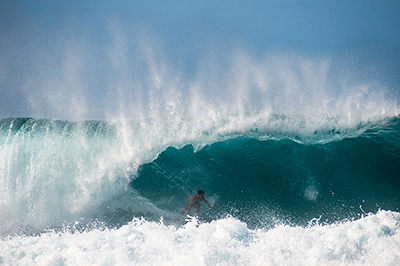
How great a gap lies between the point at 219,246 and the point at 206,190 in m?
2.68

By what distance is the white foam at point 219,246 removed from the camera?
386cm

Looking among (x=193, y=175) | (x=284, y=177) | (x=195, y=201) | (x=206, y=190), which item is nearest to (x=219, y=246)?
(x=195, y=201)

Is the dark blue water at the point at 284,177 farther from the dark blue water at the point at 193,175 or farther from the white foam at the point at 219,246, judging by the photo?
the white foam at the point at 219,246

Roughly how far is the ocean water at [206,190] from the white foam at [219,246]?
2 cm

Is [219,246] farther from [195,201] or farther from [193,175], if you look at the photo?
[193,175]

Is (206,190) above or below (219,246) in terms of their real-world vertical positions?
below

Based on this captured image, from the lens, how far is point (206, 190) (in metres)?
6.78

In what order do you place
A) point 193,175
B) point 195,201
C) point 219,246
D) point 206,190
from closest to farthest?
point 219,246 → point 195,201 → point 206,190 → point 193,175

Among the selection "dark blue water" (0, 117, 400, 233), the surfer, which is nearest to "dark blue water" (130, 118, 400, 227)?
"dark blue water" (0, 117, 400, 233)

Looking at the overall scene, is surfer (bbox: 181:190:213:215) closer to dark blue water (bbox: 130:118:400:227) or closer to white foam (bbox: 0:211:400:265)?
dark blue water (bbox: 130:118:400:227)

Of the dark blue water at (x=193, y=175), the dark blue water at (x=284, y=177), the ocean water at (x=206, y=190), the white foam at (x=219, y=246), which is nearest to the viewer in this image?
the white foam at (x=219, y=246)

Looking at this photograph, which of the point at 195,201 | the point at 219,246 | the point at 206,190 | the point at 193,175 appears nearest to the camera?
the point at 219,246

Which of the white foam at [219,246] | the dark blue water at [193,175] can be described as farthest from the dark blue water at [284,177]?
the white foam at [219,246]

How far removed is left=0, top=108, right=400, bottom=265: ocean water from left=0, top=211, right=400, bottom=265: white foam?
2cm
